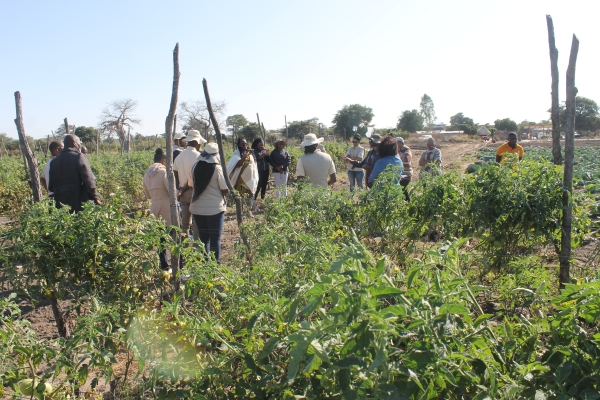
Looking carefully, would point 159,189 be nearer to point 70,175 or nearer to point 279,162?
point 70,175

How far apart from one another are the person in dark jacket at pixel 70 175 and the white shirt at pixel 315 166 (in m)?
2.70

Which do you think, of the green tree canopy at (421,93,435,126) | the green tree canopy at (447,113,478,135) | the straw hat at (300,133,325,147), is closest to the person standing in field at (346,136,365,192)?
the straw hat at (300,133,325,147)

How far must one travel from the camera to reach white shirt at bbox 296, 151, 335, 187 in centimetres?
628

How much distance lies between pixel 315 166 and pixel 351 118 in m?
49.7

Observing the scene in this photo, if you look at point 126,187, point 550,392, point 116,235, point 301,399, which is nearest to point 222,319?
point 301,399

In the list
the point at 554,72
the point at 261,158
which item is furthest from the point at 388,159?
the point at 261,158

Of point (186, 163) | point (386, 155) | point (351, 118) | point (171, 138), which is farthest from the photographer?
point (351, 118)

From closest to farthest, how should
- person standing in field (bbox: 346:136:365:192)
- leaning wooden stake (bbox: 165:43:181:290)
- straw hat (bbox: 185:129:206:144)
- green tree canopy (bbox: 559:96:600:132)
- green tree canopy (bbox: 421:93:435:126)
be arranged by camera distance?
leaning wooden stake (bbox: 165:43:181:290), straw hat (bbox: 185:129:206:144), person standing in field (bbox: 346:136:365:192), green tree canopy (bbox: 559:96:600:132), green tree canopy (bbox: 421:93:435:126)

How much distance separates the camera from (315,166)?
6.28m

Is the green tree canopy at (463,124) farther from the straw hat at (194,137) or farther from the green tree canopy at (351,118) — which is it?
the straw hat at (194,137)

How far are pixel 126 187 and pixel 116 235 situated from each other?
9.13 metres

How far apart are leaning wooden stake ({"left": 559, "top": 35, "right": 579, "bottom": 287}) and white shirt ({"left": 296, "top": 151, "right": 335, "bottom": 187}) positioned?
129 inches

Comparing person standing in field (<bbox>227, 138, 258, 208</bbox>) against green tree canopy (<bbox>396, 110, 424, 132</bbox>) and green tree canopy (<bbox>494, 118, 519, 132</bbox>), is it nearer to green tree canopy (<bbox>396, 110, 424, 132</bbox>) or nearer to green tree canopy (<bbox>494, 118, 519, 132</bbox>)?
green tree canopy (<bbox>396, 110, 424, 132</bbox>)

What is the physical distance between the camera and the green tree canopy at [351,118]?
2126 inches
